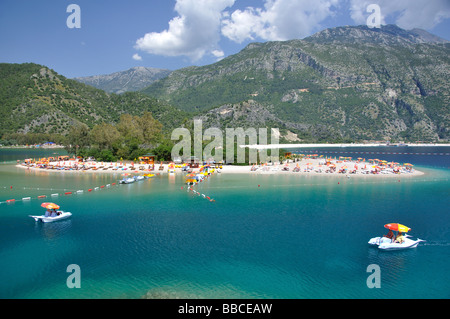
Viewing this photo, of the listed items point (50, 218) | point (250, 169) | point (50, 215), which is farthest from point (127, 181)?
point (250, 169)

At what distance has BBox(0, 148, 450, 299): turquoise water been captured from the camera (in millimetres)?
19703

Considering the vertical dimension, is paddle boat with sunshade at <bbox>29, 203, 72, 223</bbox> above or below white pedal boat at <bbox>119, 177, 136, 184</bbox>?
below

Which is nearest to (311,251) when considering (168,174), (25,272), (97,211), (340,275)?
(340,275)

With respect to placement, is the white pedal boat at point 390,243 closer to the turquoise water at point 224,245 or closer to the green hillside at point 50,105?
the turquoise water at point 224,245

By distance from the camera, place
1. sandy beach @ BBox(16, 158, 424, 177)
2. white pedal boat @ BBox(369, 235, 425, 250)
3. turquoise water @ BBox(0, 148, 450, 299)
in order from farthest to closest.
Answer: sandy beach @ BBox(16, 158, 424, 177), white pedal boat @ BBox(369, 235, 425, 250), turquoise water @ BBox(0, 148, 450, 299)

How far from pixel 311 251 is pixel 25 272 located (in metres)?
21.3

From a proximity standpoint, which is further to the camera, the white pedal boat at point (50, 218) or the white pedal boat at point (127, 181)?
the white pedal boat at point (127, 181)

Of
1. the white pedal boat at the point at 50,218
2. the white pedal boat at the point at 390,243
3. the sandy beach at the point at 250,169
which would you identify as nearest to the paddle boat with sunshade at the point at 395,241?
the white pedal boat at the point at 390,243

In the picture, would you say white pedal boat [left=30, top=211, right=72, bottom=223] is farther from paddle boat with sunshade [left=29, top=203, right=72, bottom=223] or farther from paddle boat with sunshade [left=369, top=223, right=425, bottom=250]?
paddle boat with sunshade [left=369, top=223, right=425, bottom=250]

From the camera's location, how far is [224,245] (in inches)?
1036

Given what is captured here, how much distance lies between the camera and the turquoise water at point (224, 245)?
19.7 m

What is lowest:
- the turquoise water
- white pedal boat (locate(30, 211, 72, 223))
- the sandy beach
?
the turquoise water

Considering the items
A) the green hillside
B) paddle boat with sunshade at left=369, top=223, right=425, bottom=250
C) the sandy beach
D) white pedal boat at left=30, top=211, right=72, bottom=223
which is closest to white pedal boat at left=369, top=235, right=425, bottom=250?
paddle boat with sunshade at left=369, top=223, right=425, bottom=250

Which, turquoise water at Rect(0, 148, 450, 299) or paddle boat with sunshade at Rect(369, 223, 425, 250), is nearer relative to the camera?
turquoise water at Rect(0, 148, 450, 299)
